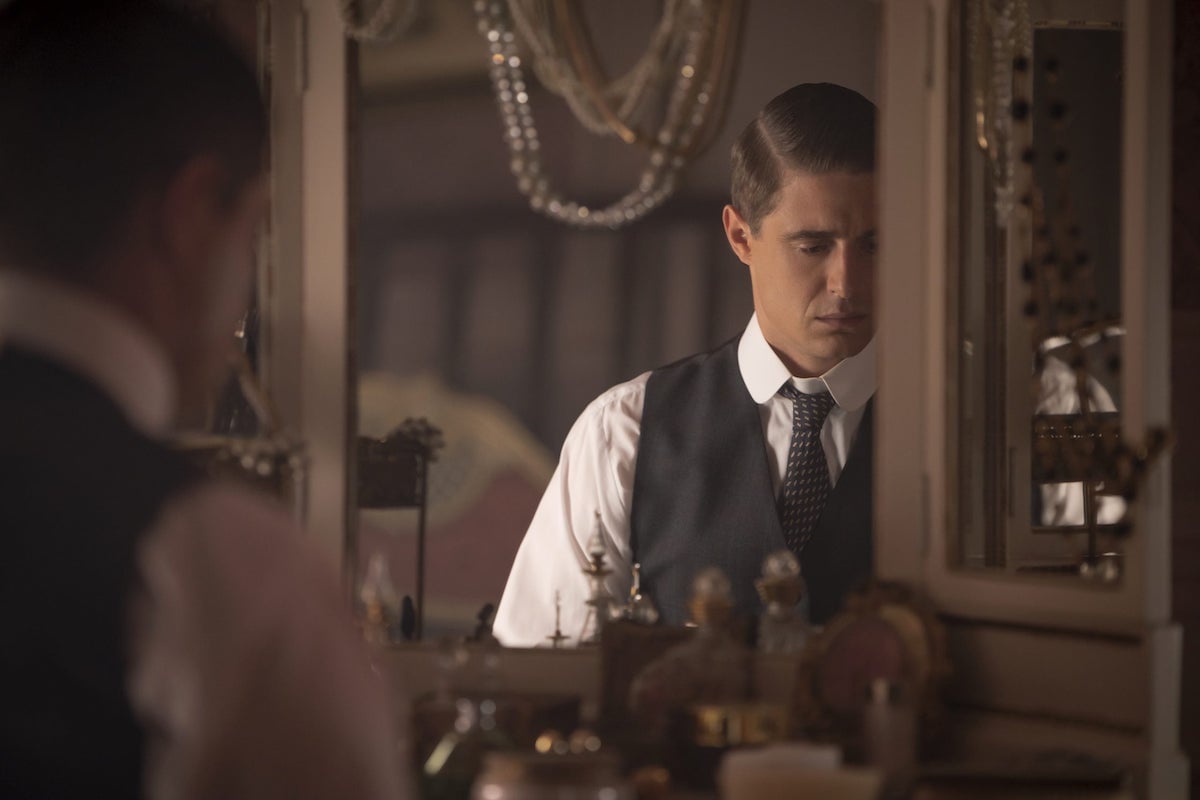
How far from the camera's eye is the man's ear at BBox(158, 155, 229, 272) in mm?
769

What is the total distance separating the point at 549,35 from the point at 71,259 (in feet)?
2.84

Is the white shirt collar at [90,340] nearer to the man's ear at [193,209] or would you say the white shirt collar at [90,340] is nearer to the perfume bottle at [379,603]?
the man's ear at [193,209]

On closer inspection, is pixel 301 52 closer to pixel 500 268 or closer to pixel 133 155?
pixel 500 268

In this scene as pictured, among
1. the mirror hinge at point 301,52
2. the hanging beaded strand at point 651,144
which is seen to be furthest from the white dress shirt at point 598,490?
the mirror hinge at point 301,52

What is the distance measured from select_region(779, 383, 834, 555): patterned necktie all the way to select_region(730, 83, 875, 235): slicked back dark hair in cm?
20

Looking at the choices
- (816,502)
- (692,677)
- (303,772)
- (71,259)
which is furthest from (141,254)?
(816,502)

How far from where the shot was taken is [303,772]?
0.69 m

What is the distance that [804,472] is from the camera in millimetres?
1535

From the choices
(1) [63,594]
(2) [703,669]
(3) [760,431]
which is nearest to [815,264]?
(3) [760,431]

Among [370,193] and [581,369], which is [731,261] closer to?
[581,369]

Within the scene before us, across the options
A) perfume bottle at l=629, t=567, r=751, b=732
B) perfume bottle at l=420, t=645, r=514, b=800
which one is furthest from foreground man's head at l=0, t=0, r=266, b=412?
perfume bottle at l=629, t=567, r=751, b=732

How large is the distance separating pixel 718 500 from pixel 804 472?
10cm

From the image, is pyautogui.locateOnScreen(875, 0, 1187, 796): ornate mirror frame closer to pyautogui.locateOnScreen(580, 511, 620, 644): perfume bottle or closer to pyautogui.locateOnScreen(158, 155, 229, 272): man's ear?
pyautogui.locateOnScreen(580, 511, 620, 644): perfume bottle

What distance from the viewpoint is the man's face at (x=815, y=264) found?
151cm
